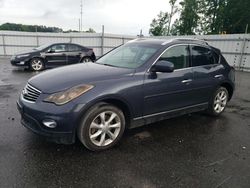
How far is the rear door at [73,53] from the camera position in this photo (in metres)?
11.9

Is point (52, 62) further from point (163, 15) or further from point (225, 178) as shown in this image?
point (163, 15)

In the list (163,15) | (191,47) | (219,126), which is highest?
(163,15)

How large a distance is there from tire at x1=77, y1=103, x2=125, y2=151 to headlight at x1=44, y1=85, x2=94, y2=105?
0.28 metres

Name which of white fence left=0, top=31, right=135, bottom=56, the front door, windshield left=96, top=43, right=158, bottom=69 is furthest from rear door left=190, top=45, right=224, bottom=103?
white fence left=0, top=31, right=135, bottom=56

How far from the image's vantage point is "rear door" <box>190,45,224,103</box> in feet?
14.2

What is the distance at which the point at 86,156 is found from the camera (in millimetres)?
3100

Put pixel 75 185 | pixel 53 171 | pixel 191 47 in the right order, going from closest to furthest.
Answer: pixel 75 185
pixel 53 171
pixel 191 47

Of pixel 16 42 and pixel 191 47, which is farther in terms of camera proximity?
pixel 16 42

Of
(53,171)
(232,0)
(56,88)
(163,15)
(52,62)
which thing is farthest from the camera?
(163,15)

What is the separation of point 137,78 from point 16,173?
2058mm

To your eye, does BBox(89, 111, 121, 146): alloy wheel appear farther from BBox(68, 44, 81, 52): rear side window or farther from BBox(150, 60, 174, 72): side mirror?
BBox(68, 44, 81, 52): rear side window

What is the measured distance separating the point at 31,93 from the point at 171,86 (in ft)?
7.32

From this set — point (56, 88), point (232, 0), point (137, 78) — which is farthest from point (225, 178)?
point (232, 0)

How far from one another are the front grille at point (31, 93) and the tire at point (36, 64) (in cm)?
819
